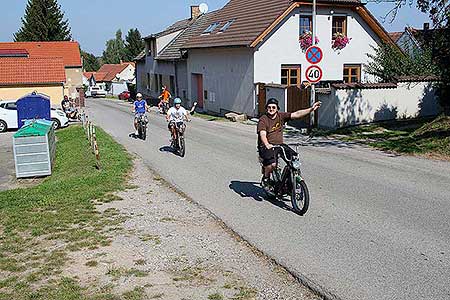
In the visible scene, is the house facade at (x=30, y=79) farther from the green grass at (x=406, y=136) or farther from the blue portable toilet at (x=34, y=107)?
the green grass at (x=406, y=136)

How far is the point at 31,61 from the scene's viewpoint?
4369cm

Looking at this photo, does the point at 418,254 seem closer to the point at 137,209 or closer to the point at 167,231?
the point at 167,231

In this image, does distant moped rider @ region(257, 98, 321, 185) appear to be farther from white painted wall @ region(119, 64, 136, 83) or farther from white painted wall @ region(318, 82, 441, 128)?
white painted wall @ region(119, 64, 136, 83)

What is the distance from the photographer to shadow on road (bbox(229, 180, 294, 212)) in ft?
29.0

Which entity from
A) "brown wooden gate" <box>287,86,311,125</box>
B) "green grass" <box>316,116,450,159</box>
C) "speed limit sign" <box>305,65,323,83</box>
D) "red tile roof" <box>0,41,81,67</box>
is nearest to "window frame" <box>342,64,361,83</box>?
"brown wooden gate" <box>287,86,311,125</box>

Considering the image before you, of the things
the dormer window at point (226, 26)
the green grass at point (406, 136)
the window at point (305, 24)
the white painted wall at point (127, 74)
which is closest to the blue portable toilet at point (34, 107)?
the dormer window at point (226, 26)

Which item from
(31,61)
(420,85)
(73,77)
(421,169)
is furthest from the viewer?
(73,77)

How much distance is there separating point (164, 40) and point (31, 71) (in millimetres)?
11300

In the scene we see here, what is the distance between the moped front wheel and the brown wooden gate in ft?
44.3

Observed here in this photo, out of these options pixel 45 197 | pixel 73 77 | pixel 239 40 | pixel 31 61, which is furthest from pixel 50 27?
pixel 45 197

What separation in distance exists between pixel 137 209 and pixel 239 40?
18.7 m

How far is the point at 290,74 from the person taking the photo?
26203 mm

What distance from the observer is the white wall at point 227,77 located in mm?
26203

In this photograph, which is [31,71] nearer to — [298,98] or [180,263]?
[298,98]
